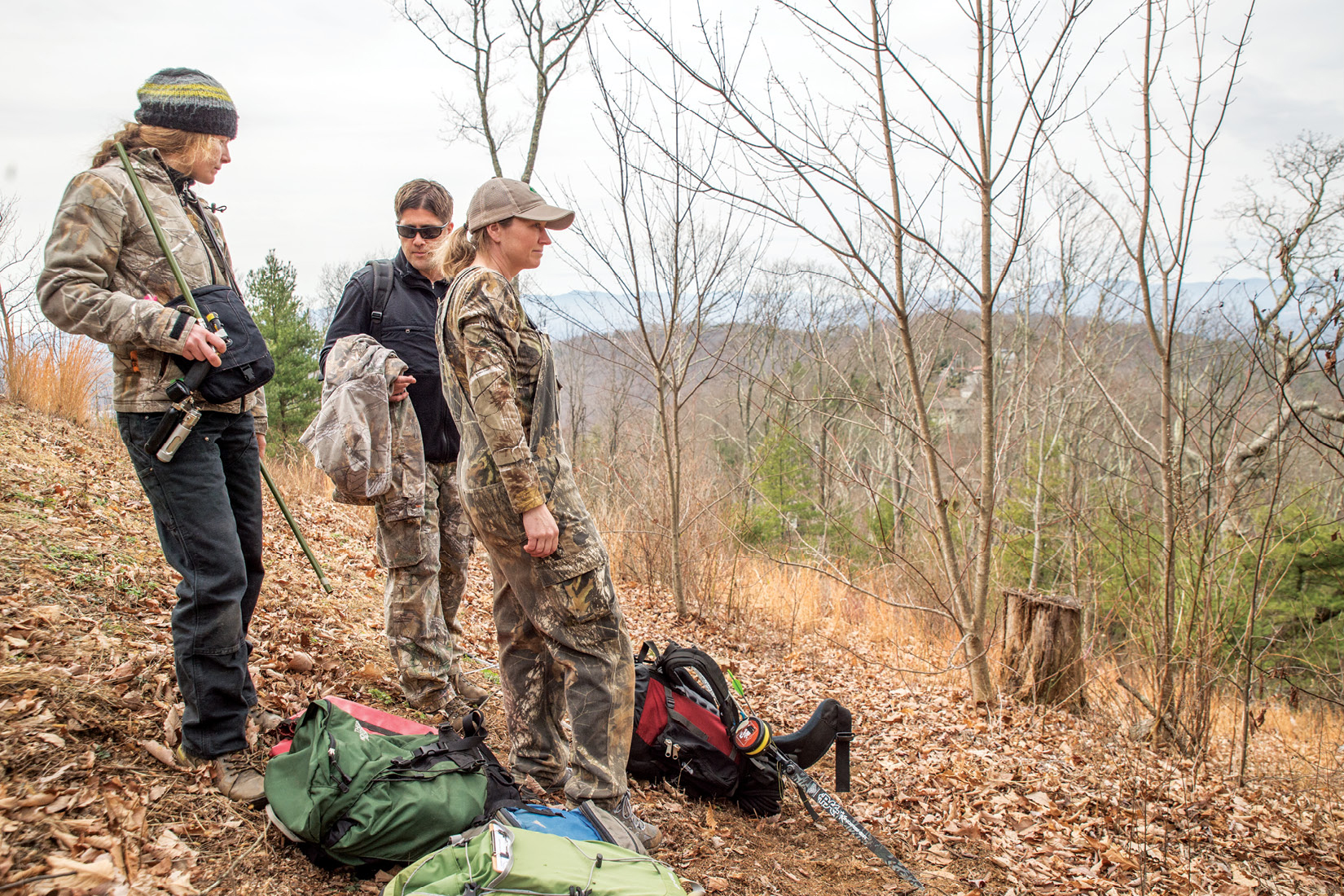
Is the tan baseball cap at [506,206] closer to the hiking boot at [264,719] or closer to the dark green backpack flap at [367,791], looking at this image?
the dark green backpack flap at [367,791]

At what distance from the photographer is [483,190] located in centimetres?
246

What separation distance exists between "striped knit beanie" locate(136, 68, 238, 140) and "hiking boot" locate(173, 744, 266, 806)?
1.94 metres

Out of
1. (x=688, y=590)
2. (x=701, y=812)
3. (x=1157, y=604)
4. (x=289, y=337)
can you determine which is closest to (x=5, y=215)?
(x=289, y=337)

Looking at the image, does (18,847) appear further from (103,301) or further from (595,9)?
(595,9)

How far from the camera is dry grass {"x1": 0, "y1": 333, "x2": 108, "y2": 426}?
25.6 ft

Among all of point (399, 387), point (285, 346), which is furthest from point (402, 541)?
point (285, 346)

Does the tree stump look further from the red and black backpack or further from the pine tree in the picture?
the pine tree

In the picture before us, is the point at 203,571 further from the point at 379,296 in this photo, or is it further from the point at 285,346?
the point at 285,346

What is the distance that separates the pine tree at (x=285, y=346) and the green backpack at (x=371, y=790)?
1310 cm

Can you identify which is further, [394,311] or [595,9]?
[595,9]

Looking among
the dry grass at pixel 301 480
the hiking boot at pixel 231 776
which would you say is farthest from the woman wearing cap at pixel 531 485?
the dry grass at pixel 301 480

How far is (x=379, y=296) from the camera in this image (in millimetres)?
3213

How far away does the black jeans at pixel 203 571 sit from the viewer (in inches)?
86.6

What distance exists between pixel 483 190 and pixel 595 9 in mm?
8898
